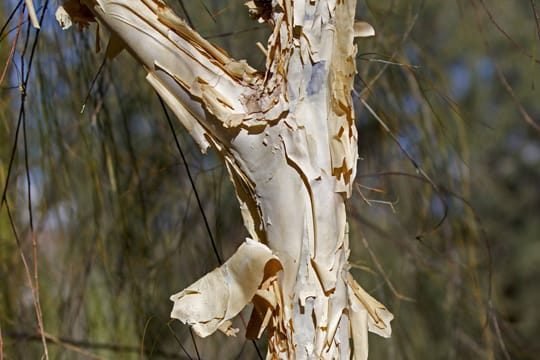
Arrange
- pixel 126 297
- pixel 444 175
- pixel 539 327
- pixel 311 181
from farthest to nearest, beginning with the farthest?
pixel 539 327
pixel 126 297
pixel 444 175
pixel 311 181

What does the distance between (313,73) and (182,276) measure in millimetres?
543

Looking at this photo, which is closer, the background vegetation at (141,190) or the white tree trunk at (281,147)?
the white tree trunk at (281,147)

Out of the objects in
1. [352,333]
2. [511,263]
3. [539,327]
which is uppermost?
[352,333]

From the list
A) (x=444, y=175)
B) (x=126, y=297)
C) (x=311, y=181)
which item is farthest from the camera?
(x=126, y=297)

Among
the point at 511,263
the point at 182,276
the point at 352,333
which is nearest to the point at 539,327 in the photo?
the point at 511,263

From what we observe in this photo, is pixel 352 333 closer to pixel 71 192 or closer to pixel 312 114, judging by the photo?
pixel 312 114

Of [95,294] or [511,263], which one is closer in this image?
[95,294]

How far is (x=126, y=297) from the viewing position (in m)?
0.84

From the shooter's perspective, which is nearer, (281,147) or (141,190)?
(281,147)

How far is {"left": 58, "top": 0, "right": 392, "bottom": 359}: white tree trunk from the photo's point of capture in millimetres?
343

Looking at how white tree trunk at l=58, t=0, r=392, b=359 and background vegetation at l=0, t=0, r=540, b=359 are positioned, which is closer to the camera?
white tree trunk at l=58, t=0, r=392, b=359

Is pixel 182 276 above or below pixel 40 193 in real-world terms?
below

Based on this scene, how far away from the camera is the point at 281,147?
1.14 ft

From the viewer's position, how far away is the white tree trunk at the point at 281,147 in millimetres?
343
